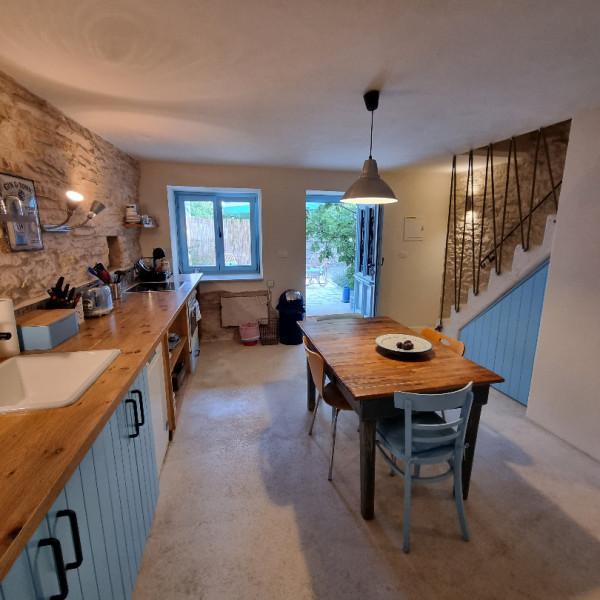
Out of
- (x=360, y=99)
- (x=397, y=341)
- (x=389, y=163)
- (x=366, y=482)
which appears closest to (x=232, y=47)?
(x=360, y=99)

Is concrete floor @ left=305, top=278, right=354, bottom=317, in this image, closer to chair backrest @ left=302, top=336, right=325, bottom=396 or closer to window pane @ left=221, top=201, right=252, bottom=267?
window pane @ left=221, top=201, right=252, bottom=267

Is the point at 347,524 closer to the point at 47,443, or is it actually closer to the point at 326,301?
the point at 47,443

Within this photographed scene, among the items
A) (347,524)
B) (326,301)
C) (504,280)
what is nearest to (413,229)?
(504,280)

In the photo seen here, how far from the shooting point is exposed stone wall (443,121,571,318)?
296 centimetres

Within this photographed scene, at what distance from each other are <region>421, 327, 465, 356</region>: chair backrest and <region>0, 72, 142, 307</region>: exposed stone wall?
2647 mm

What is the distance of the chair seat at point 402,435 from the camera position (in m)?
1.52

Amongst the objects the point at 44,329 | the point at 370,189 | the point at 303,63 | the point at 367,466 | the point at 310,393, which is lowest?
the point at 310,393

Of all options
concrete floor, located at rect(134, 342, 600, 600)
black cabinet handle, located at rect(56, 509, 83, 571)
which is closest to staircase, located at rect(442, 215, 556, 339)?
concrete floor, located at rect(134, 342, 600, 600)

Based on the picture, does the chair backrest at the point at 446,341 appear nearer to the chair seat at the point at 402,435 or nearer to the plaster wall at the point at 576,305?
the chair seat at the point at 402,435

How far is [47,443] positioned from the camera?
0.85 meters

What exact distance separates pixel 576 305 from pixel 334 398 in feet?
6.09

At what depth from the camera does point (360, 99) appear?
6.51ft

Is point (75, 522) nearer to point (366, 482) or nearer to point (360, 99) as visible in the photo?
point (366, 482)

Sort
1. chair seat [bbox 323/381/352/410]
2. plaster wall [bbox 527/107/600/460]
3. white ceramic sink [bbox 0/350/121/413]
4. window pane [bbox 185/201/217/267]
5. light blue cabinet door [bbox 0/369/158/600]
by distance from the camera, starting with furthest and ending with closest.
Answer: window pane [bbox 185/201/217/267] < plaster wall [bbox 527/107/600/460] < chair seat [bbox 323/381/352/410] < white ceramic sink [bbox 0/350/121/413] < light blue cabinet door [bbox 0/369/158/600]
